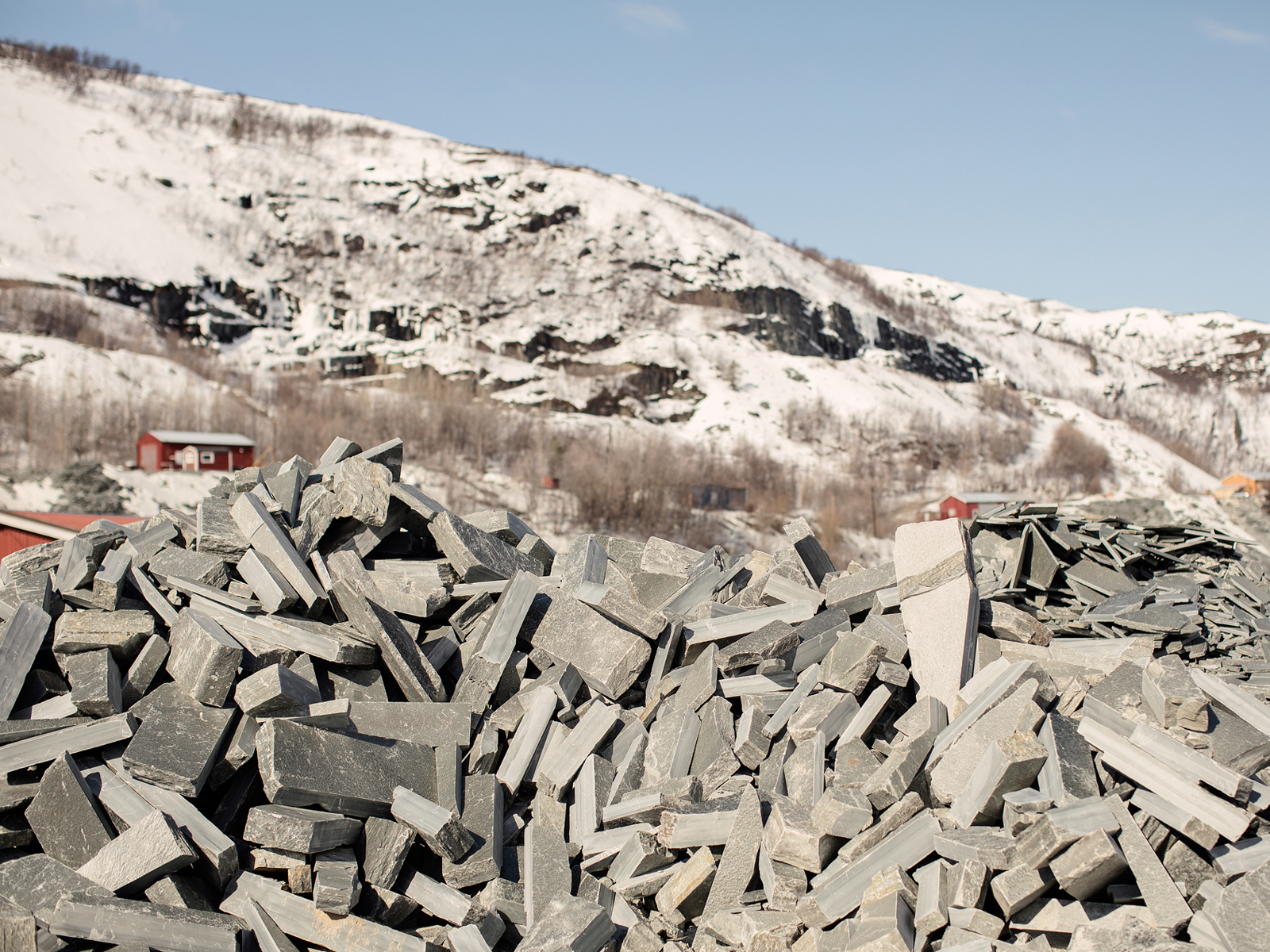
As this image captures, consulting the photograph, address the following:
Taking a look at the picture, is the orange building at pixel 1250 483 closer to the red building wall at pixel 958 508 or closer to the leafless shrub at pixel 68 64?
the red building wall at pixel 958 508

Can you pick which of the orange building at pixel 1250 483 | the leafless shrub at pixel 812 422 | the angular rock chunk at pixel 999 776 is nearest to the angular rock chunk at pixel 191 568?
the angular rock chunk at pixel 999 776

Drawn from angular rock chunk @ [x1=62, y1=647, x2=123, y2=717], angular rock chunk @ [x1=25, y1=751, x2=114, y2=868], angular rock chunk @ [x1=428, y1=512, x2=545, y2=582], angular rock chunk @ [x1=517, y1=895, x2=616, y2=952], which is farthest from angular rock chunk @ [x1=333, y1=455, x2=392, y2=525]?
angular rock chunk @ [x1=517, y1=895, x2=616, y2=952]

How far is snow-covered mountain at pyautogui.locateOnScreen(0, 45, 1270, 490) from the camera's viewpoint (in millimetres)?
52969

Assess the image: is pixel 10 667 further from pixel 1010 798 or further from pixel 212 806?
pixel 1010 798

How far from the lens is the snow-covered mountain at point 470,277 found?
53.0 metres

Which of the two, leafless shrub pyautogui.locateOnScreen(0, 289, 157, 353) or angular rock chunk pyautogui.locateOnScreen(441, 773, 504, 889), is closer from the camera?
angular rock chunk pyautogui.locateOnScreen(441, 773, 504, 889)

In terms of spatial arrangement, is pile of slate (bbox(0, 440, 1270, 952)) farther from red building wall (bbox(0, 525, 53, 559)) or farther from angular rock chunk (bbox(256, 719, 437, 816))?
red building wall (bbox(0, 525, 53, 559))

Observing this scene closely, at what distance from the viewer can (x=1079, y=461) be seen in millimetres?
55188

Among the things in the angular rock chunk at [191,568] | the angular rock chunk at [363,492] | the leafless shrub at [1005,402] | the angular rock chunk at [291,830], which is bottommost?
the angular rock chunk at [291,830]

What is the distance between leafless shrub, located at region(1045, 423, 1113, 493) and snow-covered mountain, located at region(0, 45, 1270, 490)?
5.08 ft

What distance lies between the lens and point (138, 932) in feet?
10.1

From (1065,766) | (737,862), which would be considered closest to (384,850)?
(737,862)

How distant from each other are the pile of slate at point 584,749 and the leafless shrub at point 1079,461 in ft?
182

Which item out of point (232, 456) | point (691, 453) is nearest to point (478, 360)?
point (691, 453)
